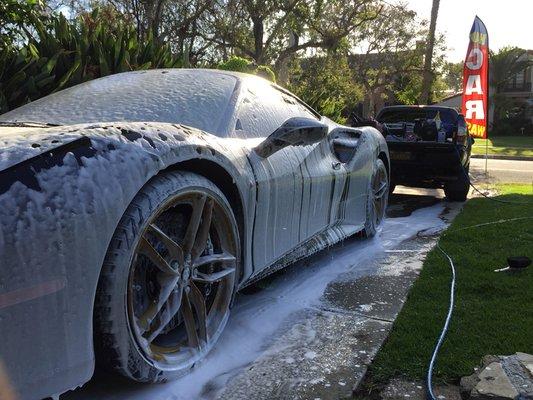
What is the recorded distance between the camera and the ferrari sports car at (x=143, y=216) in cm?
167

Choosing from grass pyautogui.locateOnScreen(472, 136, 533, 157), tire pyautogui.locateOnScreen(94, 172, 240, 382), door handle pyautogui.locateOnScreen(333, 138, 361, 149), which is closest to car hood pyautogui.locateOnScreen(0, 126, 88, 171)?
tire pyautogui.locateOnScreen(94, 172, 240, 382)

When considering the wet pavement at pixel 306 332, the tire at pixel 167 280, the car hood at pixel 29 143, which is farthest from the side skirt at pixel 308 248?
the car hood at pixel 29 143

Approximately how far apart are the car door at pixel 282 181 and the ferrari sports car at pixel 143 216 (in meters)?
0.01

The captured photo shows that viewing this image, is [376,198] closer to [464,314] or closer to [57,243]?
[464,314]

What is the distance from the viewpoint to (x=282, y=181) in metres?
3.05

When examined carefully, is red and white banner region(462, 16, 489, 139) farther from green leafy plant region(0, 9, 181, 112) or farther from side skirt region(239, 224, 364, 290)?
side skirt region(239, 224, 364, 290)

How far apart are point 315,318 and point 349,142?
73.1 inches

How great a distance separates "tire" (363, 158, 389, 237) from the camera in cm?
514

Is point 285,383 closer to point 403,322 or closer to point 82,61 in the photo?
point 403,322

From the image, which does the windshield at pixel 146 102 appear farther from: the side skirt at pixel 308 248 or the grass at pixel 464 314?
the grass at pixel 464 314

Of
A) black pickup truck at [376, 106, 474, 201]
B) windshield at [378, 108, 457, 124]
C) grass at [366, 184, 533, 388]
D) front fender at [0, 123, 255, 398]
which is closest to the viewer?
front fender at [0, 123, 255, 398]

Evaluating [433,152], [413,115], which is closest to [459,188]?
[433,152]

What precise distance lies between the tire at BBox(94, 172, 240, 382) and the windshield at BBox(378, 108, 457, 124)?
257 inches

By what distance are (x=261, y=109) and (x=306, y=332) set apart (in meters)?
1.38
